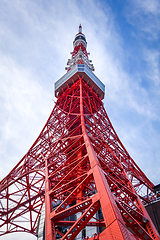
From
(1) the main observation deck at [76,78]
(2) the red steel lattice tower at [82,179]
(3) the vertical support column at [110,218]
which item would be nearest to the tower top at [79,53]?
(2) the red steel lattice tower at [82,179]

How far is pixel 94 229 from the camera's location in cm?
1057

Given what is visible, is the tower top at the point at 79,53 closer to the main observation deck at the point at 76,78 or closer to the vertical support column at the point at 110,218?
the main observation deck at the point at 76,78

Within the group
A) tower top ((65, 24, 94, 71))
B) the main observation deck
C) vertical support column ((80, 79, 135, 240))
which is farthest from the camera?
tower top ((65, 24, 94, 71))

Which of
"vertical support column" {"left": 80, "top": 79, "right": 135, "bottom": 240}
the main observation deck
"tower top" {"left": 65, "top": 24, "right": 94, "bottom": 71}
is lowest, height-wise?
"vertical support column" {"left": 80, "top": 79, "right": 135, "bottom": 240}

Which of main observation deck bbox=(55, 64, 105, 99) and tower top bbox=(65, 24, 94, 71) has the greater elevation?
tower top bbox=(65, 24, 94, 71)

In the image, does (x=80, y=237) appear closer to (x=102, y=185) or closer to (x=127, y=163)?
(x=127, y=163)

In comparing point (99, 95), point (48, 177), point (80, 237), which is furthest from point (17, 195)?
point (99, 95)

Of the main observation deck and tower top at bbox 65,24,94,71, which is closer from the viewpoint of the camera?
the main observation deck

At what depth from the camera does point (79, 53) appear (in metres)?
24.2

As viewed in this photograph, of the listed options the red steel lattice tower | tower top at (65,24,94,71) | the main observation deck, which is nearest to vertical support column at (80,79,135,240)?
the red steel lattice tower

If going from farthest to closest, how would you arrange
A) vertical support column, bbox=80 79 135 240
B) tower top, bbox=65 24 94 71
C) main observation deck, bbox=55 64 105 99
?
tower top, bbox=65 24 94 71, main observation deck, bbox=55 64 105 99, vertical support column, bbox=80 79 135 240

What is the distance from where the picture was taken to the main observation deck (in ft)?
64.5

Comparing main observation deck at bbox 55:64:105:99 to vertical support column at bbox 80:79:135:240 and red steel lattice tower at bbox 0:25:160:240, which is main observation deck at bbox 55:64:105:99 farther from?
vertical support column at bbox 80:79:135:240

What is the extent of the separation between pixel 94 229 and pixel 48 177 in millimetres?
4923
